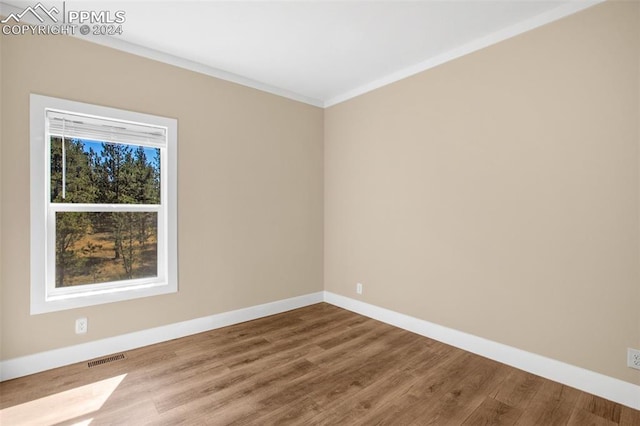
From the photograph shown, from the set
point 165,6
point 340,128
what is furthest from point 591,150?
point 165,6

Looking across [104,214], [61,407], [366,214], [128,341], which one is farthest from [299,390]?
[104,214]

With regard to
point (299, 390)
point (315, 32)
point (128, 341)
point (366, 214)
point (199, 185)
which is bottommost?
point (299, 390)

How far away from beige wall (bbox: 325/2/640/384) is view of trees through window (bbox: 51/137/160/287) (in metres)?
2.39

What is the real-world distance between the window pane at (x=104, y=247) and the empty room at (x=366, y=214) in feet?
0.06

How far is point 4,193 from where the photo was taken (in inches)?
90.7

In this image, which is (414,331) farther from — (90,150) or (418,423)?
(90,150)

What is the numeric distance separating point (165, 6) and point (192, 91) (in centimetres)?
95

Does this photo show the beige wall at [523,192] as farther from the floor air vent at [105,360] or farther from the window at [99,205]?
the floor air vent at [105,360]

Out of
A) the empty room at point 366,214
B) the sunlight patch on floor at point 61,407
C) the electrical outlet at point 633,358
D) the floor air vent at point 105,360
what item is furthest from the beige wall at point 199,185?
the electrical outlet at point 633,358

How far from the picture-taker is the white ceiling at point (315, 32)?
230 cm

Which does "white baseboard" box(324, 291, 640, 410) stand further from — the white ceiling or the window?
the white ceiling

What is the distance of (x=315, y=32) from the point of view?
2641 millimetres

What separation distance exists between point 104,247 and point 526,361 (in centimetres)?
371

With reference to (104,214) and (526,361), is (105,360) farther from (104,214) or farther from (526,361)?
(526,361)
